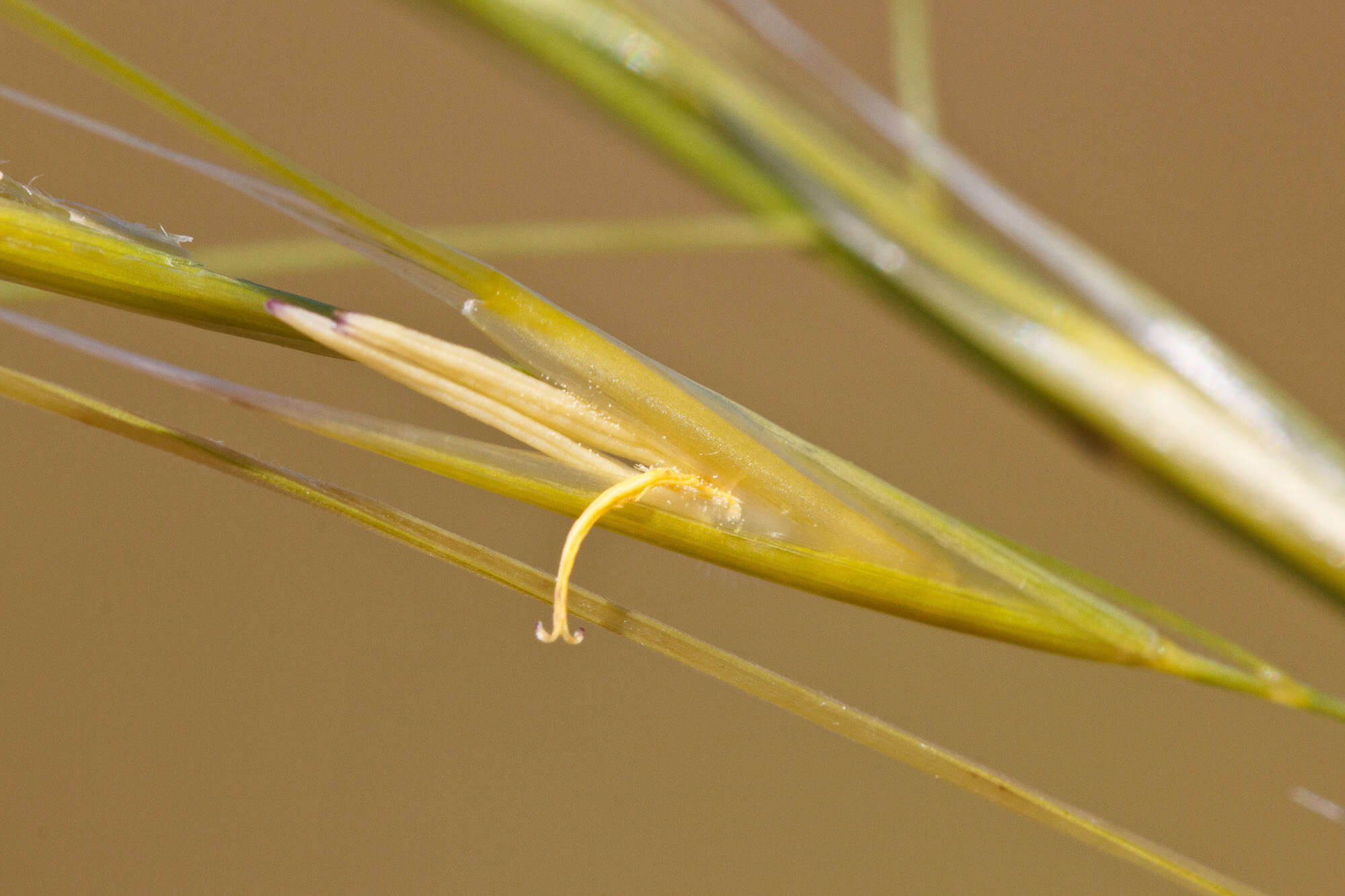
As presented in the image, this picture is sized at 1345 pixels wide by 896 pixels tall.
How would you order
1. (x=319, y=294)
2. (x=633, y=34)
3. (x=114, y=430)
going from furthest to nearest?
1. (x=319, y=294)
2. (x=633, y=34)
3. (x=114, y=430)

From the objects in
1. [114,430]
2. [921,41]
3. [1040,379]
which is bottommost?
[114,430]

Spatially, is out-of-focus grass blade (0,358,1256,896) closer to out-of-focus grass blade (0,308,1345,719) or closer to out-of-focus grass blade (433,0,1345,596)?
out-of-focus grass blade (0,308,1345,719)

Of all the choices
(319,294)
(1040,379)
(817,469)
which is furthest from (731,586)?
(319,294)

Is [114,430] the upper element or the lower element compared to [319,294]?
lower

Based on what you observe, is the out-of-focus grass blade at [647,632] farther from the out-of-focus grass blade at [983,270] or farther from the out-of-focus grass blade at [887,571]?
the out-of-focus grass blade at [983,270]

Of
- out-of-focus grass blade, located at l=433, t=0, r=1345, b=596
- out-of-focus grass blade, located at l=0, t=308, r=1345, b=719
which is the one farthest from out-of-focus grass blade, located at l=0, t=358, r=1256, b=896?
out-of-focus grass blade, located at l=433, t=0, r=1345, b=596

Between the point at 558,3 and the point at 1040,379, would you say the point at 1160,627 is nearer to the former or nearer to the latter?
the point at 1040,379

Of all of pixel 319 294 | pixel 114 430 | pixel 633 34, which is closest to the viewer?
pixel 114 430
